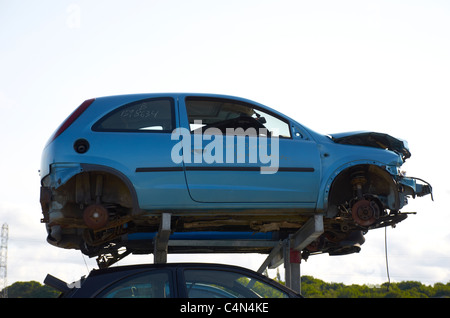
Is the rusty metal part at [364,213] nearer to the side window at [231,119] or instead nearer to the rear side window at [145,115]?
the side window at [231,119]

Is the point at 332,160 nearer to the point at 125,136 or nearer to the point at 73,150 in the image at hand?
the point at 125,136

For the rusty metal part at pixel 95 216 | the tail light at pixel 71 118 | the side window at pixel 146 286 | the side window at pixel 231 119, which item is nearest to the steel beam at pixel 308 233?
the side window at pixel 231 119

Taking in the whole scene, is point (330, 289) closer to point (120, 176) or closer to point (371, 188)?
point (371, 188)

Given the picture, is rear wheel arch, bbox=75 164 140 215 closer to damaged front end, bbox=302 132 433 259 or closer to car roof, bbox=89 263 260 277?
car roof, bbox=89 263 260 277

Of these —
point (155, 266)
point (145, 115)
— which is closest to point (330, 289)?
point (145, 115)

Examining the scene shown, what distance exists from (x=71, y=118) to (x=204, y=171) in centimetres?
156

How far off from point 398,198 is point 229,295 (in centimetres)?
298

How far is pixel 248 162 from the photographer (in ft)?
21.8

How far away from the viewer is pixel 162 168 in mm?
6504

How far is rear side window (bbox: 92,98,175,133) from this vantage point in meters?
6.83

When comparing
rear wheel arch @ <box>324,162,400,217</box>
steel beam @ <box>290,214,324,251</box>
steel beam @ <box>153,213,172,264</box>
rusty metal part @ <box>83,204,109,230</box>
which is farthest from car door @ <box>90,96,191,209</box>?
rear wheel arch @ <box>324,162,400,217</box>

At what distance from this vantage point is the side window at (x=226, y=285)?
487 centimetres

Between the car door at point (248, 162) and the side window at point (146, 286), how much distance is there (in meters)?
1.80
